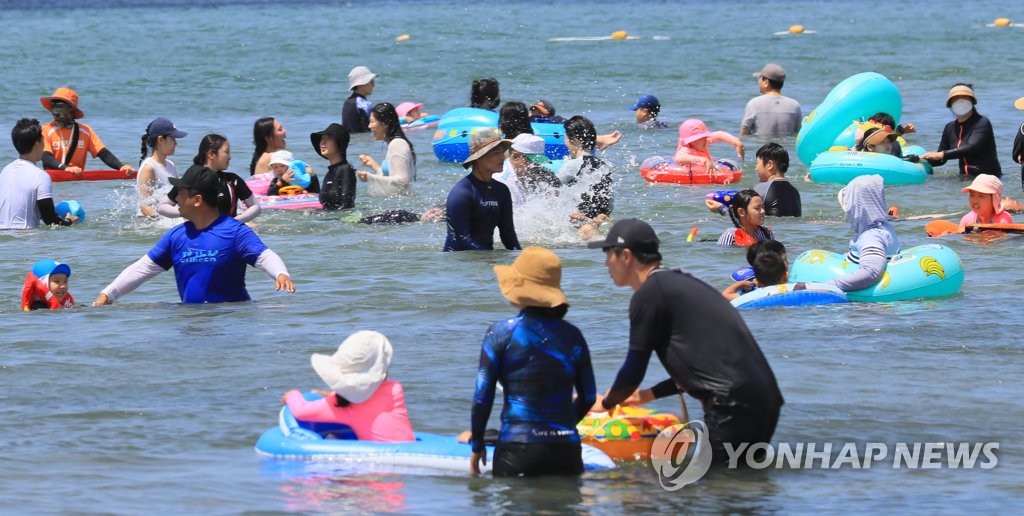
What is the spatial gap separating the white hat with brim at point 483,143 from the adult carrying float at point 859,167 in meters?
6.25

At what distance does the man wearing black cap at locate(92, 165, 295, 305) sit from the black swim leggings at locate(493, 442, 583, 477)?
331cm

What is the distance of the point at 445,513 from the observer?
22.3ft

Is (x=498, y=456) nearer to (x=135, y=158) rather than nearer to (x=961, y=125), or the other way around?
(x=961, y=125)

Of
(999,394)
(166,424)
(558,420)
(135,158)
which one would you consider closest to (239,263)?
(166,424)

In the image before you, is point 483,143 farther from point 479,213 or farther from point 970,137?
point 970,137

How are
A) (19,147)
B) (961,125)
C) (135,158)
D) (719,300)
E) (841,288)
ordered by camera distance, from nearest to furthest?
(719,300) < (841,288) < (19,147) < (961,125) < (135,158)

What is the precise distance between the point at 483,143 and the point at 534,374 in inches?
211

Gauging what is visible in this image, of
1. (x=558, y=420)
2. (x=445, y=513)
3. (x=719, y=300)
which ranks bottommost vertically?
(x=445, y=513)

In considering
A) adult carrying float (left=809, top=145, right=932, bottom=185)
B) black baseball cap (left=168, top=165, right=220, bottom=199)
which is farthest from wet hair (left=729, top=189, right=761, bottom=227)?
adult carrying float (left=809, top=145, right=932, bottom=185)

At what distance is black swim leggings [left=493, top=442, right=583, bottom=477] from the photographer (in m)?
6.73

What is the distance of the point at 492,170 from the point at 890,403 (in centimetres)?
415

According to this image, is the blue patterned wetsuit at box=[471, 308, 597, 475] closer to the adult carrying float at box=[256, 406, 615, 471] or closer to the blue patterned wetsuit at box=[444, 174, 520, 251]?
the adult carrying float at box=[256, 406, 615, 471]

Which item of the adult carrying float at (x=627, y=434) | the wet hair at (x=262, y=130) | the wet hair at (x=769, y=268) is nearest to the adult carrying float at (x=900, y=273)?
the wet hair at (x=769, y=268)

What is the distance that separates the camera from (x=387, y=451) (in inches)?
283
